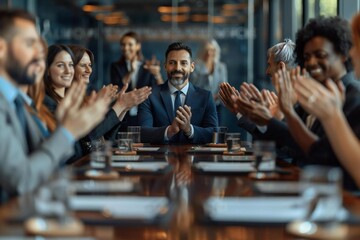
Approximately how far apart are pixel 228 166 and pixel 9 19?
128 cm

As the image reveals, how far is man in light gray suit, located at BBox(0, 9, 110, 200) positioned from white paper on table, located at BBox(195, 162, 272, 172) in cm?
73

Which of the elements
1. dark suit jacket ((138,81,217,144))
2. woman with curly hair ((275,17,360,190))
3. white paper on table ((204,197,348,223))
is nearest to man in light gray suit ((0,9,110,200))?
white paper on table ((204,197,348,223))

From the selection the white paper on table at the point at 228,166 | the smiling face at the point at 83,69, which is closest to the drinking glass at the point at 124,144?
the white paper on table at the point at 228,166

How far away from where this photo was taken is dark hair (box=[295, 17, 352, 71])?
4043 millimetres

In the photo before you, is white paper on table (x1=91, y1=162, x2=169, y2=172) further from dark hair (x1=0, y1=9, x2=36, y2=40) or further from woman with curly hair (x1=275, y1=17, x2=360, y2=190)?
dark hair (x1=0, y1=9, x2=36, y2=40)

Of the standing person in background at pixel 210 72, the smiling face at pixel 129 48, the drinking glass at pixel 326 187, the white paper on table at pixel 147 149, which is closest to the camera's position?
the drinking glass at pixel 326 187

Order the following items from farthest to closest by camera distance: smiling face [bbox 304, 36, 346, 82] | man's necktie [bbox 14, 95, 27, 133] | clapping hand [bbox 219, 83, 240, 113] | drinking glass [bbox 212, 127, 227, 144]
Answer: clapping hand [bbox 219, 83, 240, 113] → drinking glass [bbox 212, 127, 227, 144] → smiling face [bbox 304, 36, 346, 82] → man's necktie [bbox 14, 95, 27, 133]

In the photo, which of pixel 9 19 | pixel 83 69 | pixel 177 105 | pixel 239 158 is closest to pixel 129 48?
pixel 177 105

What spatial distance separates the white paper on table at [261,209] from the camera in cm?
235

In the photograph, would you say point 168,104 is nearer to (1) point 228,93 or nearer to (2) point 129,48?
(1) point 228,93

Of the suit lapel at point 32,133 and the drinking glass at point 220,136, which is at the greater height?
the suit lapel at point 32,133

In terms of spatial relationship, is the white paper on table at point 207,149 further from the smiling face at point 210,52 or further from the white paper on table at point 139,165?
the smiling face at point 210,52

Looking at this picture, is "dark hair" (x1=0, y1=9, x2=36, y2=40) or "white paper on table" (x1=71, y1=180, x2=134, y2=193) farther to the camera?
"dark hair" (x1=0, y1=9, x2=36, y2=40)

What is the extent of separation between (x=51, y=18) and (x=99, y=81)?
1.51 meters
